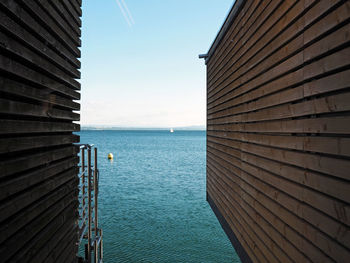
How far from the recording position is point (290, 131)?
3.22 m

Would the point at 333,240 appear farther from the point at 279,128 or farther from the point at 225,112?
the point at 225,112

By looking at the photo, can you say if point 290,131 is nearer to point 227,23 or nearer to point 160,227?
point 227,23

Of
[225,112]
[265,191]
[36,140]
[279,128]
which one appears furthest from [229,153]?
[36,140]

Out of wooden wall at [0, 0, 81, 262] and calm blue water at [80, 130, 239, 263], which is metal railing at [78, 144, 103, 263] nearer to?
wooden wall at [0, 0, 81, 262]

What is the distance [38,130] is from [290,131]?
2852 mm

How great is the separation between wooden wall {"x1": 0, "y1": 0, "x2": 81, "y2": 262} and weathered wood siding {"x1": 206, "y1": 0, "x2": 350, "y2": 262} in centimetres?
274

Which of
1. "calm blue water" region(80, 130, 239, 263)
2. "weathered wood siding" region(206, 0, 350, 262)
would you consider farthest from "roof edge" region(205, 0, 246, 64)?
"calm blue water" region(80, 130, 239, 263)

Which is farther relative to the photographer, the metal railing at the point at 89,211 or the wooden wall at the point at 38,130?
the metal railing at the point at 89,211

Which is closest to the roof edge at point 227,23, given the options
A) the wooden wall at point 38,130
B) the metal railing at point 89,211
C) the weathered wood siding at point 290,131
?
the weathered wood siding at point 290,131

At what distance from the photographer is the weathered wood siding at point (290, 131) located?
7.54ft

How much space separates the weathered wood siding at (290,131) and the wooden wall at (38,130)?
274 centimetres

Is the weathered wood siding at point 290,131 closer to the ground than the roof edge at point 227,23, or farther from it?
closer to the ground

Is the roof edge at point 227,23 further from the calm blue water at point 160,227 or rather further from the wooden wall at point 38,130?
the calm blue water at point 160,227

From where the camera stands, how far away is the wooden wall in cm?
225
